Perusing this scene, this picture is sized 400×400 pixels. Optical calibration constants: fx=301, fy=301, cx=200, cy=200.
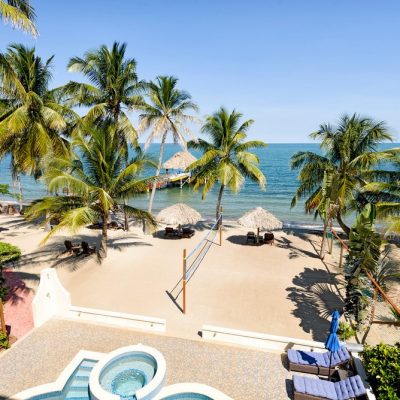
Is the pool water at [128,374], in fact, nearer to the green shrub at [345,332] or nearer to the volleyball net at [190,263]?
the volleyball net at [190,263]

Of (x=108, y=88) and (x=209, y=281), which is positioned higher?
(x=108, y=88)

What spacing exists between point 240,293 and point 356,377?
549 centimetres

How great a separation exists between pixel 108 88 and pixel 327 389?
18.7m

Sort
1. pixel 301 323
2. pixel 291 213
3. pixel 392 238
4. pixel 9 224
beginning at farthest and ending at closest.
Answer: pixel 291 213, pixel 9 224, pixel 392 238, pixel 301 323

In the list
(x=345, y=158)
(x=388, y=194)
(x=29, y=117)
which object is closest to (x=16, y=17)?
(x=29, y=117)

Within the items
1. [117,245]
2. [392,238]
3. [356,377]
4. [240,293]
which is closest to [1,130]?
[117,245]

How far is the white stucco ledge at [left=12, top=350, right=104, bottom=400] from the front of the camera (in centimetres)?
679

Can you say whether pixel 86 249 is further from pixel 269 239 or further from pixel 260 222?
pixel 269 239

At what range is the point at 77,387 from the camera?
23.9ft

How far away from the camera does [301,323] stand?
9.97 meters

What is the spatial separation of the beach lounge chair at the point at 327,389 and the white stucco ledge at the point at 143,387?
3129 mm

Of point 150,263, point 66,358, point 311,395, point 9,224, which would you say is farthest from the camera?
point 9,224

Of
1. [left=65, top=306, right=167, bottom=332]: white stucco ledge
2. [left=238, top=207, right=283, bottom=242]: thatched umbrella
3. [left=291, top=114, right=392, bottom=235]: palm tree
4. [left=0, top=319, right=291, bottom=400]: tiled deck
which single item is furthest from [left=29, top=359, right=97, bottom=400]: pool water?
[left=291, top=114, right=392, bottom=235]: palm tree

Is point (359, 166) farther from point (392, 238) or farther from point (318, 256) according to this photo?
point (392, 238)
